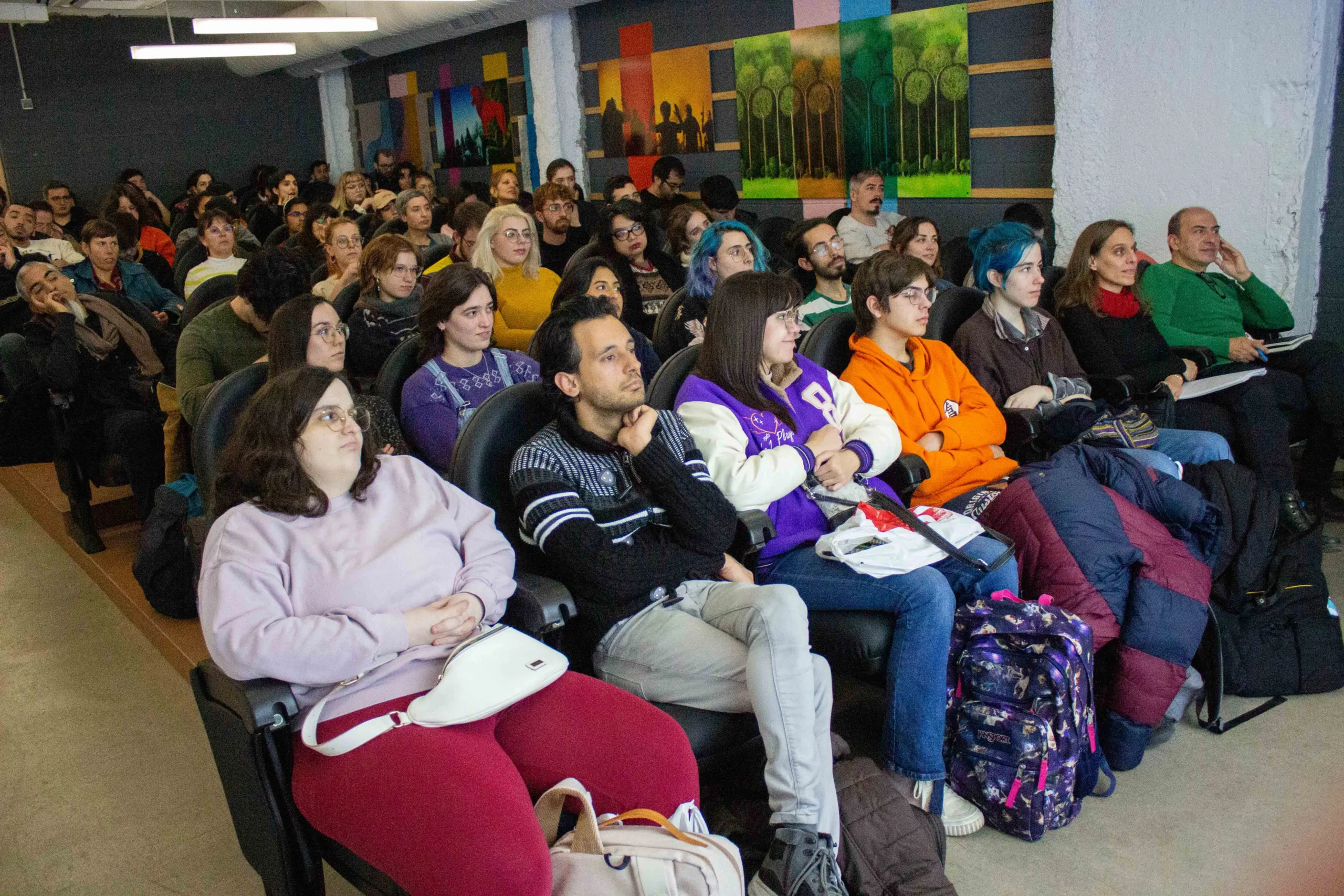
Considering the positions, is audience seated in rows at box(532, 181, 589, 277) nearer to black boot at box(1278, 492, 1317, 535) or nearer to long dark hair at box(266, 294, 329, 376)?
long dark hair at box(266, 294, 329, 376)

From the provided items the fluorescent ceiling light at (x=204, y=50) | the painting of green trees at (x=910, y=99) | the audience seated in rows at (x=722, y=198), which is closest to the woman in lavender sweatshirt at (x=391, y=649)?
the painting of green trees at (x=910, y=99)

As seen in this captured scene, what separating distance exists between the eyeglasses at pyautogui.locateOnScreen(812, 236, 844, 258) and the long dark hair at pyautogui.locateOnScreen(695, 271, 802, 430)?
1.49m

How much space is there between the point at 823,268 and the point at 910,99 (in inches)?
101

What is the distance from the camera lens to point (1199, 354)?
3693 mm

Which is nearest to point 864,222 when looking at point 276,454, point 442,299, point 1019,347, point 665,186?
point 665,186

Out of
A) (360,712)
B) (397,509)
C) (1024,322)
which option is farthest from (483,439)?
(1024,322)

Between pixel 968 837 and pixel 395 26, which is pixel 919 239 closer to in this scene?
pixel 968 837

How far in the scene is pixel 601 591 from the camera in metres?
1.97

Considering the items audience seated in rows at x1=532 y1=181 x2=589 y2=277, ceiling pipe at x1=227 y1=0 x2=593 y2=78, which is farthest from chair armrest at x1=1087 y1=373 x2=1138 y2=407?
ceiling pipe at x1=227 y1=0 x2=593 y2=78

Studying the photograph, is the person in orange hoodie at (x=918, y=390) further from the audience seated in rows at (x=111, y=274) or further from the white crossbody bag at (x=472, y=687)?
the audience seated in rows at (x=111, y=274)

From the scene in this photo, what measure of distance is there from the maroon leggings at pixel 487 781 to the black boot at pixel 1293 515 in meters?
2.04

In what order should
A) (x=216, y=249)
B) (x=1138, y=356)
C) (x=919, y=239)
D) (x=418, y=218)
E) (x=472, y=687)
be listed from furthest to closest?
1. (x=418, y=218)
2. (x=216, y=249)
3. (x=919, y=239)
4. (x=1138, y=356)
5. (x=472, y=687)

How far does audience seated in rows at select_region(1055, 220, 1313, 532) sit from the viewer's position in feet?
11.1

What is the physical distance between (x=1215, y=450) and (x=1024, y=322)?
670mm
